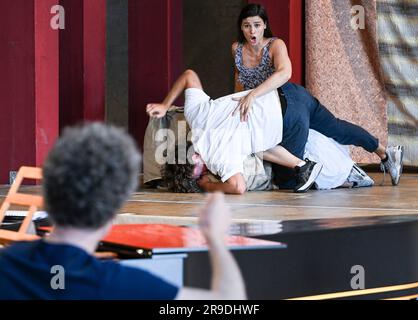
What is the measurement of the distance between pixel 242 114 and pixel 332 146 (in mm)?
797

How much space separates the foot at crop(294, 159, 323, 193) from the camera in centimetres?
560

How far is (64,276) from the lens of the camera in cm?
159

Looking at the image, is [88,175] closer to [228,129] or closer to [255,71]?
[228,129]

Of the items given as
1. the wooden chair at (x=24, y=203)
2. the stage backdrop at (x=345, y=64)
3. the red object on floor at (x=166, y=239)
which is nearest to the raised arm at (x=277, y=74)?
the stage backdrop at (x=345, y=64)

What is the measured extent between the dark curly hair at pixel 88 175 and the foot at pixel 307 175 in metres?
4.11

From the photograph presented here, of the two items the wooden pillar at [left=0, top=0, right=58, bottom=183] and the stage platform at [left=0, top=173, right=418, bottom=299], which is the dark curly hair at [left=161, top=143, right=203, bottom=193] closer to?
the wooden pillar at [left=0, top=0, right=58, bottom=183]

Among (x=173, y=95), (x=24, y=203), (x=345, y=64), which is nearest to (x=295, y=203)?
(x=173, y=95)

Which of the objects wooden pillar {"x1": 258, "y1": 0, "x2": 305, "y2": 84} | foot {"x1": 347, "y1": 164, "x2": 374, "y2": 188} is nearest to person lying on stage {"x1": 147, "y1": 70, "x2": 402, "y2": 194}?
foot {"x1": 347, "y1": 164, "x2": 374, "y2": 188}

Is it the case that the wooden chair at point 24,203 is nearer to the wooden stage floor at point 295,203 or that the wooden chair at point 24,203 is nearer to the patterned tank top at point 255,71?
the wooden stage floor at point 295,203

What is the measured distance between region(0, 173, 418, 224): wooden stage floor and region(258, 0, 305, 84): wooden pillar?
177 cm

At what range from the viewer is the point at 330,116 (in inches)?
239

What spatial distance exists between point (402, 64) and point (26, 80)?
303 centimetres
